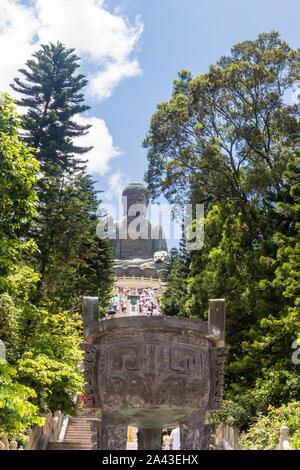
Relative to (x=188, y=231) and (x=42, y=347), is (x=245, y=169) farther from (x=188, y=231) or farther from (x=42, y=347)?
(x=42, y=347)

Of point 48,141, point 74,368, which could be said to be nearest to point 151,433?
point 74,368

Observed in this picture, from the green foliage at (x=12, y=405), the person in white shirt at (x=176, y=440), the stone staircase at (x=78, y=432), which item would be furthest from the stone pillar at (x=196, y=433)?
the stone staircase at (x=78, y=432)

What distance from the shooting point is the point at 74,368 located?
1058cm

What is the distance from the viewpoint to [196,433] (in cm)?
525

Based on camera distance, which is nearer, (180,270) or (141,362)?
(141,362)

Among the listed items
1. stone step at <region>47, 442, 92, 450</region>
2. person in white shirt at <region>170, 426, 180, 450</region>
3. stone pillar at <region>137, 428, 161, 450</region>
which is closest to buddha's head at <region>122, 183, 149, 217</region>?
stone step at <region>47, 442, 92, 450</region>

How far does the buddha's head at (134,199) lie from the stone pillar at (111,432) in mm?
45012

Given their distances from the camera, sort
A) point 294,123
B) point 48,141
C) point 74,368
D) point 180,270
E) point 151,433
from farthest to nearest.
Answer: point 180,270 → point 48,141 → point 294,123 → point 74,368 → point 151,433

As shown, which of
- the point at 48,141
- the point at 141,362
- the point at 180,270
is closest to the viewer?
the point at 141,362

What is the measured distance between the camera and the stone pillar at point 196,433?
521 centimetres

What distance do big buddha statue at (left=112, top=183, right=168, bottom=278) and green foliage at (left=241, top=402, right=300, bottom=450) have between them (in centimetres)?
3868

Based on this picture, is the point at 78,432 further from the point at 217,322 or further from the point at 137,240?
the point at 137,240
